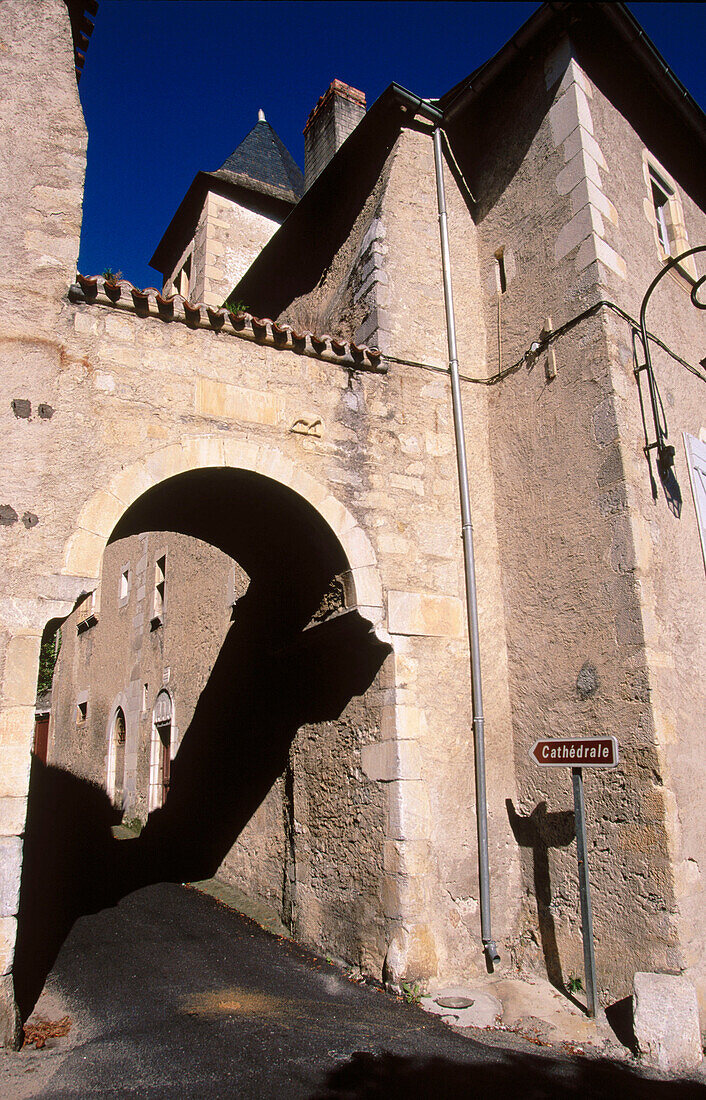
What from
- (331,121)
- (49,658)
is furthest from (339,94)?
(49,658)

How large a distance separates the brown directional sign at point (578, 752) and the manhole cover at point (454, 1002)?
1391mm

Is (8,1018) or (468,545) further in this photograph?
(468,545)

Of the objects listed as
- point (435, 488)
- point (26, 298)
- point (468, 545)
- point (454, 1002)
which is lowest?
point (454, 1002)

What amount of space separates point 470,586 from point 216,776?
4236mm

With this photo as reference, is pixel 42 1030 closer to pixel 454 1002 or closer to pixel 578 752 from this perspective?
pixel 454 1002

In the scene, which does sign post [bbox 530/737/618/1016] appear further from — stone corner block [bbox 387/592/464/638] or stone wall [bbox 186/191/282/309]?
stone wall [bbox 186/191/282/309]

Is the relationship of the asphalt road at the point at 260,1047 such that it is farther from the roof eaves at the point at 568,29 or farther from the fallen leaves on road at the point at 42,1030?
the roof eaves at the point at 568,29

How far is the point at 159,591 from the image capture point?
38.2 ft

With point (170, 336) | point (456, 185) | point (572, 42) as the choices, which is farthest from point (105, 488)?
point (572, 42)

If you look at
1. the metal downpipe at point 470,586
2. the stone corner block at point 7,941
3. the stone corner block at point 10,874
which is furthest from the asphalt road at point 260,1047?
the metal downpipe at point 470,586

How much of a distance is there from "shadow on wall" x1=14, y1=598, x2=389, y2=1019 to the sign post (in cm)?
129

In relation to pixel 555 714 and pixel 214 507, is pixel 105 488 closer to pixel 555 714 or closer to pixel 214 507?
pixel 214 507

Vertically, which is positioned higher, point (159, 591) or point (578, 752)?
point (159, 591)

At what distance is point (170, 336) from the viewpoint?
474 centimetres
